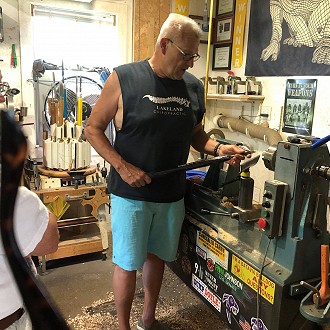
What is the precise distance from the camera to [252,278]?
4.61ft

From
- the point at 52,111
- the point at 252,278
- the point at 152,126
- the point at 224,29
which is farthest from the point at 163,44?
the point at 224,29

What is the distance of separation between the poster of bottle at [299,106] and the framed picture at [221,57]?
0.79 meters

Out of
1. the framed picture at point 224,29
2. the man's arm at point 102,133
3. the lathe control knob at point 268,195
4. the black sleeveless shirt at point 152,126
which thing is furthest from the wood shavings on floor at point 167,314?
the framed picture at point 224,29

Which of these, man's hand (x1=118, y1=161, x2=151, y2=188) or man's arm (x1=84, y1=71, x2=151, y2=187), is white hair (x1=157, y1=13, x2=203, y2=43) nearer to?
man's arm (x1=84, y1=71, x2=151, y2=187)

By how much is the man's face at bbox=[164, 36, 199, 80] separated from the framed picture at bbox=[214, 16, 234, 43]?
1.82m

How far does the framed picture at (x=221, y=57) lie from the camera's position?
3.28m

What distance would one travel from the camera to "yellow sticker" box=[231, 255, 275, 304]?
1319 millimetres

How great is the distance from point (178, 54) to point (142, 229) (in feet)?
2.70

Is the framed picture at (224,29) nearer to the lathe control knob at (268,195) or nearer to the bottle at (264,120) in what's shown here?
the bottle at (264,120)

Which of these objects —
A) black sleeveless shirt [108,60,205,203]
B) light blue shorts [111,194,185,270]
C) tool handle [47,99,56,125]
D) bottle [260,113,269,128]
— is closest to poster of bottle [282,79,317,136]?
bottle [260,113,269,128]

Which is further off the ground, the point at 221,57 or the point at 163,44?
the point at 221,57

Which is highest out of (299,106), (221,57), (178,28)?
(221,57)

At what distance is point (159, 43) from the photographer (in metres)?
1.58

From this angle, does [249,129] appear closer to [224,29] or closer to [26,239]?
[224,29]
